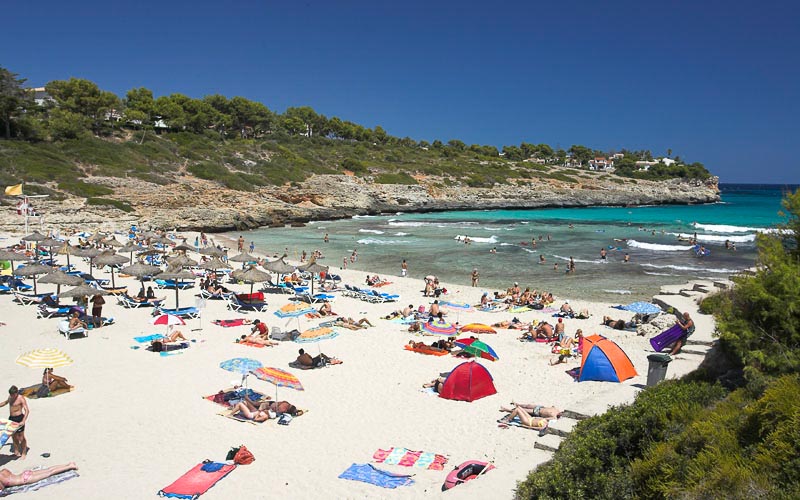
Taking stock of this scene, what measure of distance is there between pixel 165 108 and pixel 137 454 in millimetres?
79377

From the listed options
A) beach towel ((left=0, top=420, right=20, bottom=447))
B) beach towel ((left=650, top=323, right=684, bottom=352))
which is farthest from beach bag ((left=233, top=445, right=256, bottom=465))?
beach towel ((left=650, top=323, right=684, bottom=352))

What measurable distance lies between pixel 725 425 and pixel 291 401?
23.9ft

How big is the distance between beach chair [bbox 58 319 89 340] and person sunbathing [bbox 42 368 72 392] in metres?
3.93

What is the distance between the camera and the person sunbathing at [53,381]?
31.6 ft

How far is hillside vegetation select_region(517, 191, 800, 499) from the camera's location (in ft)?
14.4

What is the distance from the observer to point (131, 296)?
711 inches

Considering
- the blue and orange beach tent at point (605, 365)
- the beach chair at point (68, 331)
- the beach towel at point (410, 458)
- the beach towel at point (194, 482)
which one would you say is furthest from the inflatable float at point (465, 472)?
the beach chair at point (68, 331)

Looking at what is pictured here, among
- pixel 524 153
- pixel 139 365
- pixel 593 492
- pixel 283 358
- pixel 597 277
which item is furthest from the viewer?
pixel 524 153

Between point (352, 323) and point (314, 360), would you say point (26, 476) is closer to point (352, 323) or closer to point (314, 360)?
point (314, 360)

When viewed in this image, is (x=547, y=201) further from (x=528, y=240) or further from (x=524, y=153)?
(x=524, y=153)

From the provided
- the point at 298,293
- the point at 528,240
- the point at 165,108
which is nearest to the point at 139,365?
the point at 298,293

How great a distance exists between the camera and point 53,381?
968 centimetres

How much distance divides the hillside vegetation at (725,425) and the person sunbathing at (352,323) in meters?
9.77

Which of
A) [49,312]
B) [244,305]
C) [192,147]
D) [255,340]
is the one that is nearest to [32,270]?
[49,312]
